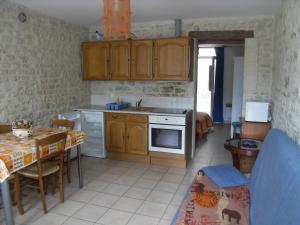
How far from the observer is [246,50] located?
13.8 ft

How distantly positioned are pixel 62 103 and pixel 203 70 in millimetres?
5422

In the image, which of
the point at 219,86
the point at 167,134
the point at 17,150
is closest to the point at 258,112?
the point at 167,134

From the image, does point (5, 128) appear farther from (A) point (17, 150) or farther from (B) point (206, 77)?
(B) point (206, 77)

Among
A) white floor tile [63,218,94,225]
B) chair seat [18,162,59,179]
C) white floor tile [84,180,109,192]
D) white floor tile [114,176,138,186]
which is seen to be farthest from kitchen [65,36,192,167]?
white floor tile [63,218,94,225]

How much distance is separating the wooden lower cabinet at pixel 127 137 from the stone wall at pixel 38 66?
87 cm

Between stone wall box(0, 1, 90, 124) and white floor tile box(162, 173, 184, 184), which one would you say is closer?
stone wall box(0, 1, 90, 124)

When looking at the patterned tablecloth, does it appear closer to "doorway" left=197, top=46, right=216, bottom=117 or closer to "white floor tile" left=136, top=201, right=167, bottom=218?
"white floor tile" left=136, top=201, right=167, bottom=218

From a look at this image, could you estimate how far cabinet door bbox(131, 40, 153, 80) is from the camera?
14.2ft

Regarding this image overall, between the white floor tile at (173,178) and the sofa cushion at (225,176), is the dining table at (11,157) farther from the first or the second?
the sofa cushion at (225,176)

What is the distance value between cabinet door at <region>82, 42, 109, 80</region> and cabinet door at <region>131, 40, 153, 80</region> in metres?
0.51

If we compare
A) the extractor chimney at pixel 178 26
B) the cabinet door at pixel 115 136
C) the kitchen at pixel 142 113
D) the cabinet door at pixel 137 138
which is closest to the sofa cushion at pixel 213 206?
the kitchen at pixel 142 113

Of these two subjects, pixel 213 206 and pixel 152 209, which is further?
pixel 152 209

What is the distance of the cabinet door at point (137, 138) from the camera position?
4.28m

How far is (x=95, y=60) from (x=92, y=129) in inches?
48.1
